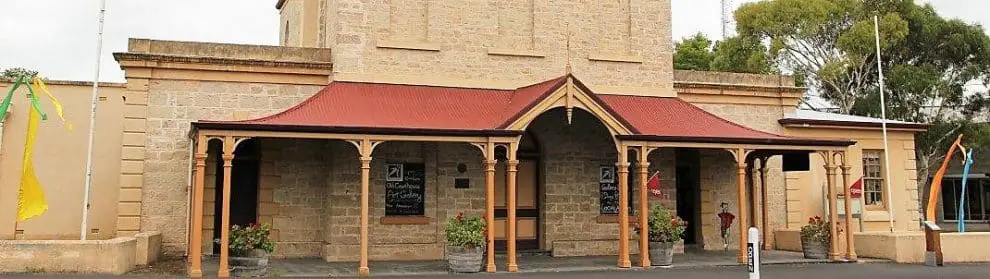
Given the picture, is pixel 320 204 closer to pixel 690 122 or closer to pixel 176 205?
pixel 176 205

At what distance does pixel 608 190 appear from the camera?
17344 millimetres

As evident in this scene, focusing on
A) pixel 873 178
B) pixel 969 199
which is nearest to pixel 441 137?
pixel 873 178

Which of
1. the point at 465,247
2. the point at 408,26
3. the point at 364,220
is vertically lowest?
the point at 465,247

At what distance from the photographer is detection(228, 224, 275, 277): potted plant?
12.9 metres

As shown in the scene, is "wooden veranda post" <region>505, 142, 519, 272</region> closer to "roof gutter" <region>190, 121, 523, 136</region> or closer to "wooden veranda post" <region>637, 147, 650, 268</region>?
"roof gutter" <region>190, 121, 523, 136</region>

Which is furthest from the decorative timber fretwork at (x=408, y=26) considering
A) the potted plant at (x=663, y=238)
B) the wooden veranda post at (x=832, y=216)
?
the wooden veranda post at (x=832, y=216)

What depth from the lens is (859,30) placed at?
95.6 ft

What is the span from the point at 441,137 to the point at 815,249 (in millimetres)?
7794

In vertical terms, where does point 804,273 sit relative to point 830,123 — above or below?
below

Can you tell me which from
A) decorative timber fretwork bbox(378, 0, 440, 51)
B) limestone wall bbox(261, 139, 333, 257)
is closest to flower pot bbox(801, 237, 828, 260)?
decorative timber fretwork bbox(378, 0, 440, 51)

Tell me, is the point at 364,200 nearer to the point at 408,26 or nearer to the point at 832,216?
the point at 408,26

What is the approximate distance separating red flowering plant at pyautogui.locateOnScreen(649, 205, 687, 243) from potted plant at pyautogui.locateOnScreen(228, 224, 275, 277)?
265 inches

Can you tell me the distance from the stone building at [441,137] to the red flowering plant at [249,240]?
117cm

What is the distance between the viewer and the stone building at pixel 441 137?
47.9ft
